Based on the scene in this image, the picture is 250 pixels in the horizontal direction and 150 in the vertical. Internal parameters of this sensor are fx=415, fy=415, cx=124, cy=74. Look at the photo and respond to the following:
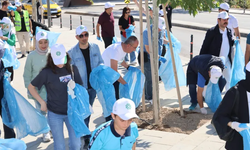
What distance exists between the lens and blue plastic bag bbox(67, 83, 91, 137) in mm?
5391

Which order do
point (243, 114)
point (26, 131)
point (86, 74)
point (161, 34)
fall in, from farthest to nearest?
point (161, 34), point (86, 74), point (26, 131), point (243, 114)

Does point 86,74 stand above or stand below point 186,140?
above

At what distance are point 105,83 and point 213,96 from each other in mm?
2257

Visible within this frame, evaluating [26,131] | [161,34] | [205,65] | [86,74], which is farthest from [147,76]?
[26,131]

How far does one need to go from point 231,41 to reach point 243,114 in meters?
4.44

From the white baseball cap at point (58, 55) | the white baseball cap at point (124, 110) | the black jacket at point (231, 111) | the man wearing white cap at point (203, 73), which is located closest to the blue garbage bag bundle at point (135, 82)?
the man wearing white cap at point (203, 73)

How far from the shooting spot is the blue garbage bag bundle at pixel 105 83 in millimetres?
6504

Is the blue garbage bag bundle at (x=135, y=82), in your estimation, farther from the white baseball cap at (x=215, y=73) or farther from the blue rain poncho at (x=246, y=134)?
the blue rain poncho at (x=246, y=134)

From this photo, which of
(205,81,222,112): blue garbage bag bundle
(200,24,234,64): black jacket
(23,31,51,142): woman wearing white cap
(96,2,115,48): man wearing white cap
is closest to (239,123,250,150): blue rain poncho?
(23,31,51,142): woman wearing white cap

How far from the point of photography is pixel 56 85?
17.4 ft

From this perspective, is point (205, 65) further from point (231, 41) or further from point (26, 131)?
point (26, 131)

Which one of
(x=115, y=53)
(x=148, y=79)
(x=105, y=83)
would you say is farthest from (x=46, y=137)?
(x=148, y=79)

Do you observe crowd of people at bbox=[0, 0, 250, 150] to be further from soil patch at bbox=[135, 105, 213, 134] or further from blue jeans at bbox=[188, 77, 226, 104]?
soil patch at bbox=[135, 105, 213, 134]

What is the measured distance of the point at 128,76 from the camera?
24.8ft
